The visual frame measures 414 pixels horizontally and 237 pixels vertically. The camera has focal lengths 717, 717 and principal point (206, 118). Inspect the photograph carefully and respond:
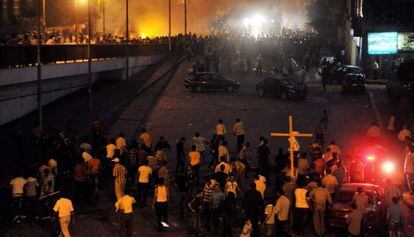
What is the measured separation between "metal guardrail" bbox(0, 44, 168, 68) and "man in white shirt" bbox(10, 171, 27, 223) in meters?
12.0

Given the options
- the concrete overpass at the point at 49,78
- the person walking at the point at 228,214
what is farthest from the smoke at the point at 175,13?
the person walking at the point at 228,214

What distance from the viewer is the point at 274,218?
16.0 meters

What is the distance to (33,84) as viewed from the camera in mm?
33188

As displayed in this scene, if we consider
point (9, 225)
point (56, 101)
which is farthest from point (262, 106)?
point (9, 225)

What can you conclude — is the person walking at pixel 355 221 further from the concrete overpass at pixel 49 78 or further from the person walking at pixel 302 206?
the concrete overpass at pixel 49 78

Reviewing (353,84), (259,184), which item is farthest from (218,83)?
(259,184)

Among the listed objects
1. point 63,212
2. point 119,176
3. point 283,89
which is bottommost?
point 63,212

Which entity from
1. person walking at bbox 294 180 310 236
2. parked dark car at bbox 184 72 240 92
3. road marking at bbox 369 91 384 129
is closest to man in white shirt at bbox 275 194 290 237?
person walking at bbox 294 180 310 236

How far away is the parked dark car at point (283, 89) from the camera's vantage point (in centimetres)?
3934

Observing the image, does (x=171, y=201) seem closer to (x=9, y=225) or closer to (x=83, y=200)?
(x=83, y=200)

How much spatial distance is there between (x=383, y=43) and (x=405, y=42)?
5.50ft

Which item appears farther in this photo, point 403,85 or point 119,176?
point 403,85

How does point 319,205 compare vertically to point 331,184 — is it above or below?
below

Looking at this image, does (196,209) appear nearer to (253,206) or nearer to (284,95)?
(253,206)
